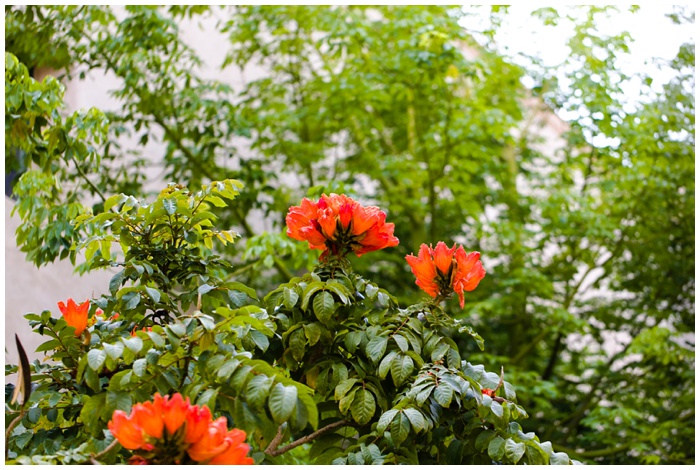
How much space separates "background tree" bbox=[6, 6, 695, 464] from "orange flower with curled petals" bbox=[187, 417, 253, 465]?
264 centimetres

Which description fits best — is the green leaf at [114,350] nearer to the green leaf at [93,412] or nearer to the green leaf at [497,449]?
the green leaf at [93,412]

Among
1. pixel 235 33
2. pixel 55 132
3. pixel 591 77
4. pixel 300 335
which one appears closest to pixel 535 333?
pixel 591 77

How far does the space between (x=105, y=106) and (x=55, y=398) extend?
426 centimetres

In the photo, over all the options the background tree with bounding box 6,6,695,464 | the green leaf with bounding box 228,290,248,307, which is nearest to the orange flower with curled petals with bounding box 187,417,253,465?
the green leaf with bounding box 228,290,248,307

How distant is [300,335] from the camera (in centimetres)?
164

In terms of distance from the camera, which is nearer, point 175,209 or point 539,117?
point 175,209

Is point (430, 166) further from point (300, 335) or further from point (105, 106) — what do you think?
point (300, 335)

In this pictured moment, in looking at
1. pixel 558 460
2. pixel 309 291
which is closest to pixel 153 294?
A: pixel 309 291

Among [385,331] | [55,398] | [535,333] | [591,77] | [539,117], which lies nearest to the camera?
[55,398]

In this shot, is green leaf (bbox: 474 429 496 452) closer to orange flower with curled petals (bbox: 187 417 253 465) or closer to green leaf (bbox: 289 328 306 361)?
green leaf (bbox: 289 328 306 361)

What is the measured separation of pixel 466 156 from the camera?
5.61m

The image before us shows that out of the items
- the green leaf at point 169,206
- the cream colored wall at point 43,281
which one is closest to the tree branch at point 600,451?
the cream colored wall at point 43,281

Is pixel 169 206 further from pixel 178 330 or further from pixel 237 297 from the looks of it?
pixel 178 330

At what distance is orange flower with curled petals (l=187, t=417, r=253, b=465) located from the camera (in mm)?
1110
